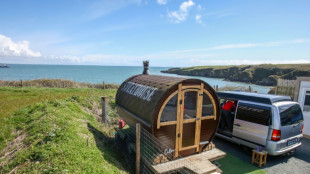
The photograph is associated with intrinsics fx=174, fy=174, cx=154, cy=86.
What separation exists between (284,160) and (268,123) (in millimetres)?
2129

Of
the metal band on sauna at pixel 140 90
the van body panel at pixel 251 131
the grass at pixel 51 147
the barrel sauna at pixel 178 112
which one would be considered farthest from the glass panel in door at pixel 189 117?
the van body panel at pixel 251 131

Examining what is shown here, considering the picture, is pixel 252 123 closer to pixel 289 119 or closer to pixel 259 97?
pixel 259 97

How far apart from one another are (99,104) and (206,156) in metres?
7.89

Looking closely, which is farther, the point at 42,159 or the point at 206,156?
the point at 206,156

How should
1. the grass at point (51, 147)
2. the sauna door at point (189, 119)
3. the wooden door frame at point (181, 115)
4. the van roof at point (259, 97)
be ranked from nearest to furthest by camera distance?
the grass at point (51, 147), the wooden door frame at point (181, 115), the sauna door at point (189, 119), the van roof at point (259, 97)

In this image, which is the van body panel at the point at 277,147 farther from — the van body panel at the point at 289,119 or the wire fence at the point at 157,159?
the wire fence at the point at 157,159

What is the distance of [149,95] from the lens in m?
5.84

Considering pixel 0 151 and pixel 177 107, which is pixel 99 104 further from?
pixel 177 107

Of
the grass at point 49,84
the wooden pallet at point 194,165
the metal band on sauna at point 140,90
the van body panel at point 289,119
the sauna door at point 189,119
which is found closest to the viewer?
the wooden pallet at point 194,165

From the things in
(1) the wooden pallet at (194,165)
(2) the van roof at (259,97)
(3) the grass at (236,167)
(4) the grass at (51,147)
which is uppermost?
(2) the van roof at (259,97)

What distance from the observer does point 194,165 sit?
5.25 metres

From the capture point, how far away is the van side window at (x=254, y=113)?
6.43 m

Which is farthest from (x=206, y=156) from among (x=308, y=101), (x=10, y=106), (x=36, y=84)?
(x=36, y=84)

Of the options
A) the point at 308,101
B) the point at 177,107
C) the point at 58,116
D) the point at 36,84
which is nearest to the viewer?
the point at 177,107
